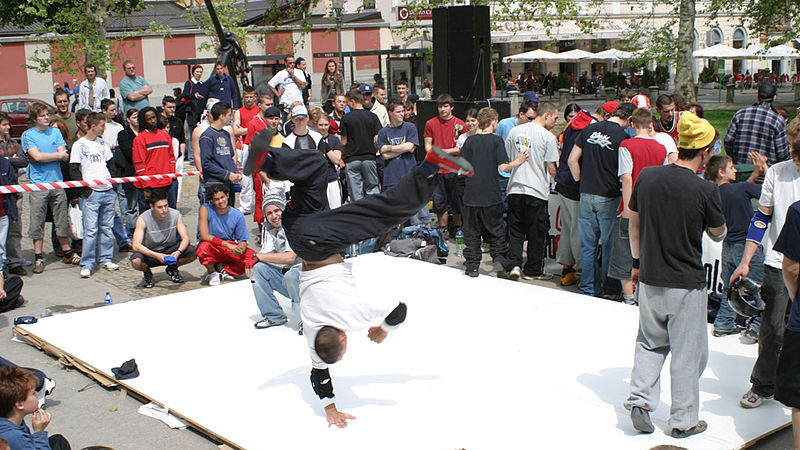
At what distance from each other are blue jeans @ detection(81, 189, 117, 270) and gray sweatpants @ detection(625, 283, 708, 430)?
6950mm

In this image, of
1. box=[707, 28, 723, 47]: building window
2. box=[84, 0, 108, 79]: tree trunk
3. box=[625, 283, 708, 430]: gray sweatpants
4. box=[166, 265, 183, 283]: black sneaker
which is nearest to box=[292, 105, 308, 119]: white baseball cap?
box=[166, 265, 183, 283]: black sneaker

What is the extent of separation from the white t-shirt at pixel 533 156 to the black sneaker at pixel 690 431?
13.0 feet

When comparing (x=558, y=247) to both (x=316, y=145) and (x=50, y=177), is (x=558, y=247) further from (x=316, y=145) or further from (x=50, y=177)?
(x=50, y=177)

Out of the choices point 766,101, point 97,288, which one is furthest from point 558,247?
point 97,288

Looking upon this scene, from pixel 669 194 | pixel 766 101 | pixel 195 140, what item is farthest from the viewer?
pixel 195 140

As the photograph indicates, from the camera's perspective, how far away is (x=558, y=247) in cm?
883

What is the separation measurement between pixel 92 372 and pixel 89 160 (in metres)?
4.11

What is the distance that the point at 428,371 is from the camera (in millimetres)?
5980

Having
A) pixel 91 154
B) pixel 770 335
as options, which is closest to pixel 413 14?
pixel 91 154

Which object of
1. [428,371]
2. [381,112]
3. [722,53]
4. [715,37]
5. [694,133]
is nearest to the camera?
[694,133]

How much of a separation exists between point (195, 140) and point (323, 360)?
20.8 ft

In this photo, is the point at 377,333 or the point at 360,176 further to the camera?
the point at 360,176

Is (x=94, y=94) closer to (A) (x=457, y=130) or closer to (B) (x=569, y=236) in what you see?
(A) (x=457, y=130)

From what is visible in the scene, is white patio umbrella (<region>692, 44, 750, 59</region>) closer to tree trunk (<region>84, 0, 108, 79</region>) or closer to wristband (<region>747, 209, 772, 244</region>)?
tree trunk (<region>84, 0, 108, 79</region>)
